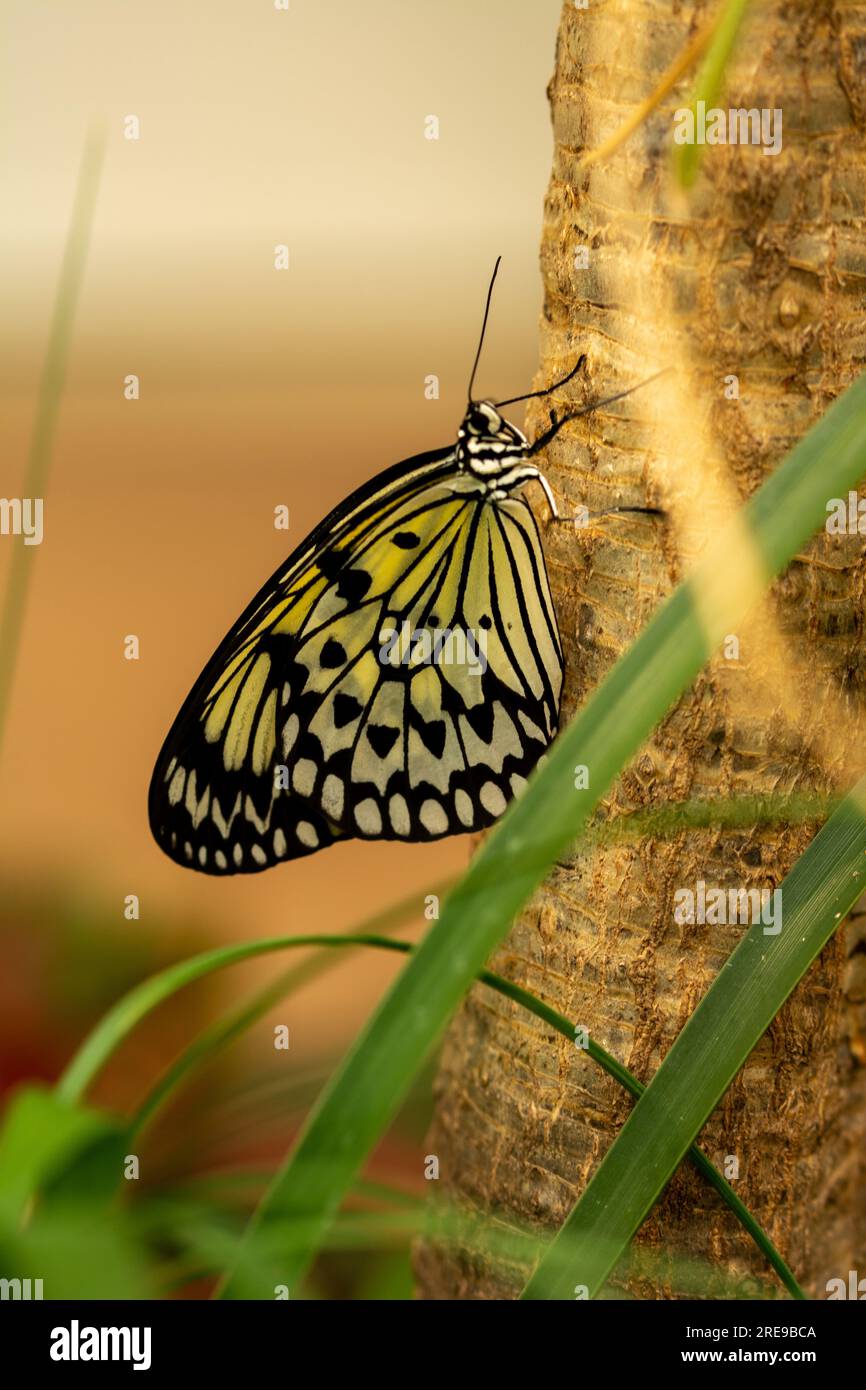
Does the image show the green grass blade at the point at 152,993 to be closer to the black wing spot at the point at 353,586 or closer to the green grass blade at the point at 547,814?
the green grass blade at the point at 547,814

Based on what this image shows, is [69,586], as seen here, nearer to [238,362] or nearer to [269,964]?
[238,362]

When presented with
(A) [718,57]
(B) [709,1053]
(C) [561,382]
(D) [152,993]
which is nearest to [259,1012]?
(D) [152,993]

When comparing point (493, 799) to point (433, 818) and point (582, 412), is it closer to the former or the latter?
point (433, 818)

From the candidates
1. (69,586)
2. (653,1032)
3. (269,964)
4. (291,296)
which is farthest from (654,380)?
(291,296)

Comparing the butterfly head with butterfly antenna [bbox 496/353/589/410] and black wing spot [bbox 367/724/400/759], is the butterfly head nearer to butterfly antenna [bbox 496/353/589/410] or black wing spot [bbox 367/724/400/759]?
butterfly antenna [bbox 496/353/589/410]

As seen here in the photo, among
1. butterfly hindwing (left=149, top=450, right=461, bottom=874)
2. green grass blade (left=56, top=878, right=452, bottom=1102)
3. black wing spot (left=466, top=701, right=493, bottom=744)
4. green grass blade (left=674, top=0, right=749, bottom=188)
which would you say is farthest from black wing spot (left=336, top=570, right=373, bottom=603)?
green grass blade (left=674, top=0, right=749, bottom=188)

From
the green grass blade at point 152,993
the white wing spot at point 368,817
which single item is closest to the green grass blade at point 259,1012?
the green grass blade at point 152,993
